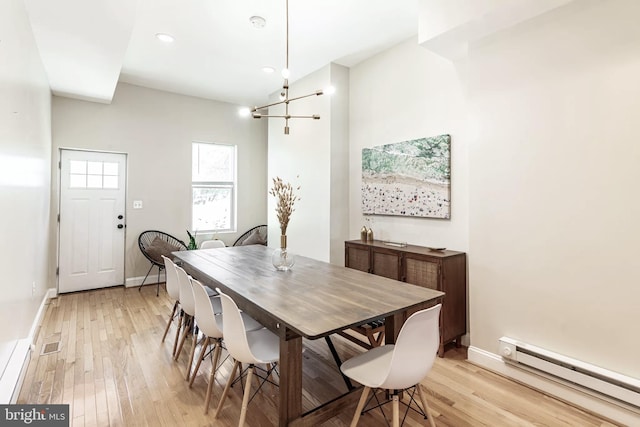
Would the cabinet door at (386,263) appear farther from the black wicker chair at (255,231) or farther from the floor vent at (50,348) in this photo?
the floor vent at (50,348)

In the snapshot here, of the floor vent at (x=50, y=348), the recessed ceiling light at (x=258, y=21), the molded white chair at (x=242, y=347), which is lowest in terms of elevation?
the floor vent at (x=50, y=348)

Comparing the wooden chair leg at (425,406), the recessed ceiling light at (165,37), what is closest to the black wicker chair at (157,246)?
the recessed ceiling light at (165,37)

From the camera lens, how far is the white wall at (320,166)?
4125 mm

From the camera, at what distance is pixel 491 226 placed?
8.51 ft

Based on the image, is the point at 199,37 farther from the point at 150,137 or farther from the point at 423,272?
the point at 423,272

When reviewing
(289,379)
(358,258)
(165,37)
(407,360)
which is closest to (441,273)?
(358,258)

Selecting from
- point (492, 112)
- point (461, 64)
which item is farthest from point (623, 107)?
point (461, 64)

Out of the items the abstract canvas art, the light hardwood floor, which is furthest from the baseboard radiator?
the abstract canvas art

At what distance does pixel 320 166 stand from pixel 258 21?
5.90 feet

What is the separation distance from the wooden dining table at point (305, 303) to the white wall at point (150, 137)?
290 centimetres

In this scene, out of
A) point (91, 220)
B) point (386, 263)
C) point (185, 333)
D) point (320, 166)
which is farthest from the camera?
point (91, 220)

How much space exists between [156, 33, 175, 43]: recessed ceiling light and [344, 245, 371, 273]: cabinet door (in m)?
2.97

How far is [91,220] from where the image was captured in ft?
15.3

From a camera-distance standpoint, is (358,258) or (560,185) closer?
(560,185)
